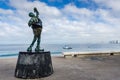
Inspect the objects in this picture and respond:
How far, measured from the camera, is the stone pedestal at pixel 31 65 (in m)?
7.87

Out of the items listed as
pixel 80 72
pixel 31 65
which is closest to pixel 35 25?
pixel 31 65

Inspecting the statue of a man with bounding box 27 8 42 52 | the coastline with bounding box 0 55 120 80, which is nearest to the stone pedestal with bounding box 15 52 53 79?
the coastline with bounding box 0 55 120 80

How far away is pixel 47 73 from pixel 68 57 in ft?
24.1

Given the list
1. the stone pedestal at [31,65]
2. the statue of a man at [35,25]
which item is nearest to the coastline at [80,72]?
the stone pedestal at [31,65]

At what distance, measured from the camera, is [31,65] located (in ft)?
25.8

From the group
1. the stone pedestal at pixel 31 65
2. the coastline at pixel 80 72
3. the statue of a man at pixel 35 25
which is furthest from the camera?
the statue of a man at pixel 35 25

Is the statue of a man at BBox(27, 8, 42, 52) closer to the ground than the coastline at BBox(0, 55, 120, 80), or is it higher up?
higher up

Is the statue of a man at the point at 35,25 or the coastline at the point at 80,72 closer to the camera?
the coastline at the point at 80,72

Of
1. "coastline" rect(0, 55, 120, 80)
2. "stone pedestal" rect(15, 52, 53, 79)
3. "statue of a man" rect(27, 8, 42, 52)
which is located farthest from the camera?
"statue of a man" rect(27, 8, 42, 52)

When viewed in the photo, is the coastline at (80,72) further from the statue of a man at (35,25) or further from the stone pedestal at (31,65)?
the statue of a man at (35,25)

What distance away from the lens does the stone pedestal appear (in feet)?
25.8

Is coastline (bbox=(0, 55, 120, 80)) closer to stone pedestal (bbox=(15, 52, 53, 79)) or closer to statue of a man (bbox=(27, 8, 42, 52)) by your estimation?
stone pedestal (bbox=(15, 52, 53, 79))

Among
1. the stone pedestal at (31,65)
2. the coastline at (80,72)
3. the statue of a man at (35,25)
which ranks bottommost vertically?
the coastline at (80,72)

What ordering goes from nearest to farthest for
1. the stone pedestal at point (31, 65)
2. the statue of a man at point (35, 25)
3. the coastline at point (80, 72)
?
the coastline at point (80, 72) → the stone pedestal at point (31, 65) → the statue of a man at point (35, 25)
